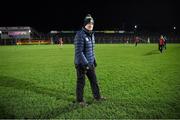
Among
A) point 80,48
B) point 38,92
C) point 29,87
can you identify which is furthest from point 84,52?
point 29,87

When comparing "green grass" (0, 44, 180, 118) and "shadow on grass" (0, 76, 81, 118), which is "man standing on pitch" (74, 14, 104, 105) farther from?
"green grass" (0, 44, 180, 118)

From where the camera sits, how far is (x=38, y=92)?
852 centimetres

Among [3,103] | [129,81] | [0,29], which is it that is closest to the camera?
[3,103]

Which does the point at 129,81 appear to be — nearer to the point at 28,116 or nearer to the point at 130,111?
the point at 130,111

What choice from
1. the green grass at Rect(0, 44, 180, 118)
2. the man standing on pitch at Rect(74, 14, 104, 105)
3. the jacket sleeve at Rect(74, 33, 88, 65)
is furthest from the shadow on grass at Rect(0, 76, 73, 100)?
the jacket sleeve at Rect(74, 33, 88, 65)

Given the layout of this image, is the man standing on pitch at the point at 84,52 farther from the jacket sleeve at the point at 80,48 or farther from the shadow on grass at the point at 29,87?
the shadow on grass at the point at 29,87

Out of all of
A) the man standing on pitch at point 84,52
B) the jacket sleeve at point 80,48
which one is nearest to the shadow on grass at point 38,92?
the man standing on pitch at point 84,52

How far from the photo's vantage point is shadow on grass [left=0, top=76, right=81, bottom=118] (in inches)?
246

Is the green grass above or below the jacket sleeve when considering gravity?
below

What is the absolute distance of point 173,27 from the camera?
95.5 m

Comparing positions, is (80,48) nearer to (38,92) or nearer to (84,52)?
(84,52)

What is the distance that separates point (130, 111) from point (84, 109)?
1.17 m

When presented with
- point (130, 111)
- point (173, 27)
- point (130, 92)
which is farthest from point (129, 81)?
point (173, 27)

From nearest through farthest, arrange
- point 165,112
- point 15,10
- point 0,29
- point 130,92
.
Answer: point 165,112
point 130,92
point 0,29
point 15,10
